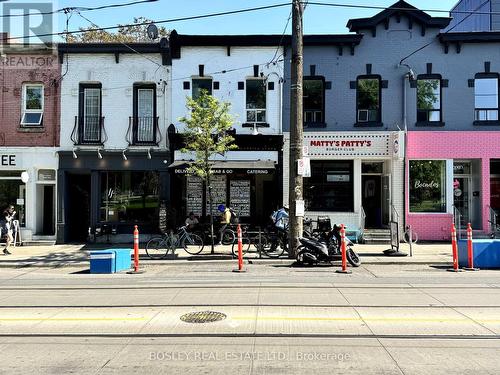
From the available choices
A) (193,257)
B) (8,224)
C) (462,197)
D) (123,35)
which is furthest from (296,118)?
(123,35)

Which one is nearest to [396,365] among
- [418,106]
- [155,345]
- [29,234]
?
[155,345]

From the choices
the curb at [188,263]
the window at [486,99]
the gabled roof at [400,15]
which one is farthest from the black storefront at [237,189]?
the window at [486,99]

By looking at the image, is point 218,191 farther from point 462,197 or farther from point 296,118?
point 462,197

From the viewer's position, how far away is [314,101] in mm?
19406

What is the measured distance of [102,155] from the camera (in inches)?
751

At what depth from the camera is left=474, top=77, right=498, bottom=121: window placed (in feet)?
62.4

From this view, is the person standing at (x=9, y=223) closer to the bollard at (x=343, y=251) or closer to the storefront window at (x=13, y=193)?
the storefront window at (x=13, y=193)

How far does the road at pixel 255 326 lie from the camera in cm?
507

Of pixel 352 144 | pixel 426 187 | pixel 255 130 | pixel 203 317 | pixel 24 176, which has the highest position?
pixel 255 130

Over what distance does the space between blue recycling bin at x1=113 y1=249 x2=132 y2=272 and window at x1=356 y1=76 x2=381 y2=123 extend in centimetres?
1094

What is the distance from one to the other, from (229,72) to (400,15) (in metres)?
7.36

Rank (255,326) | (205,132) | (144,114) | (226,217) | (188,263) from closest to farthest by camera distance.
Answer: (255,326)
(188,263)
(205,132)
(226,217)
(144,114)

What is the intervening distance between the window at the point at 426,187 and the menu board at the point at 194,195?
8.61m

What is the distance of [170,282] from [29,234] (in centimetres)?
1116
